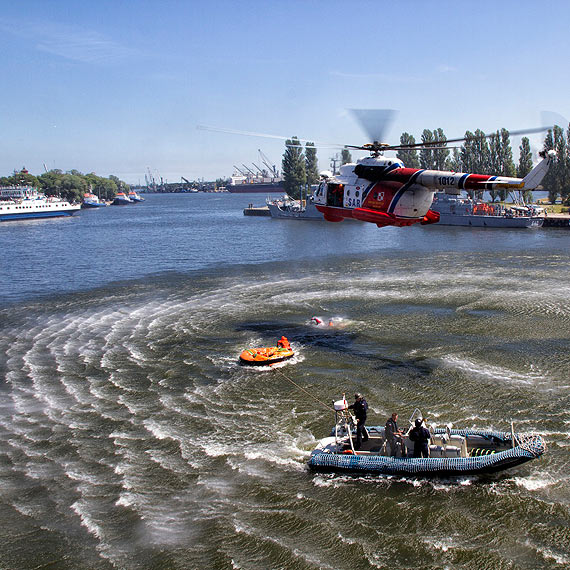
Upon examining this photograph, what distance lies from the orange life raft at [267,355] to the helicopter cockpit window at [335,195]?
1085cm

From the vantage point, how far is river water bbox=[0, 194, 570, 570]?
630 inches

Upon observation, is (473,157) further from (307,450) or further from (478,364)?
(307,450)

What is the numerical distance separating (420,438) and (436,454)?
97cm

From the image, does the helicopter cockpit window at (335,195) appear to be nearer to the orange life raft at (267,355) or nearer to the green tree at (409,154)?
the orange life raft at (267,355)

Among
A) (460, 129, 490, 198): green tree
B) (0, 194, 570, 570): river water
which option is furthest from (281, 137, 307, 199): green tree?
(0, 194, 570, 570): river water

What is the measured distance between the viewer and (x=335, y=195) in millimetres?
36500

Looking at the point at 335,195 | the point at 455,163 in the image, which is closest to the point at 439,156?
the point at 455,163

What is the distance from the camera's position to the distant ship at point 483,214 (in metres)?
101

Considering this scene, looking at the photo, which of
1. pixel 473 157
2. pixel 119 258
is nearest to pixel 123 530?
pixel 119 258

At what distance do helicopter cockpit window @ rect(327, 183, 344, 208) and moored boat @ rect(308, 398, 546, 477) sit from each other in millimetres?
19107

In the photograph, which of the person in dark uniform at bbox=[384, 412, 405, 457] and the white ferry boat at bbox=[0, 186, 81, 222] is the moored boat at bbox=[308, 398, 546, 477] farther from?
the white ferry boat at bbox=[0, 186, 81, 222]

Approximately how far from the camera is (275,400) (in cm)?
2584

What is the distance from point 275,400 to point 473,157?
122852mm

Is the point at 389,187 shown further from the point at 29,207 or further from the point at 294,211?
the point at 29,207
